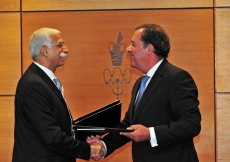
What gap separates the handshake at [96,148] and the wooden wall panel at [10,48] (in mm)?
1707

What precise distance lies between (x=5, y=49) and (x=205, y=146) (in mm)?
2402

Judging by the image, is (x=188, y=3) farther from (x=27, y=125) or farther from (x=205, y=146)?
(x=27, y=125)

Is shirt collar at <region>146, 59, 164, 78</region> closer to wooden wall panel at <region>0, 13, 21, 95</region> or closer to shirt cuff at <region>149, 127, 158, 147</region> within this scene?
shirt cuff at <region>149, 127, 158, 147</region>

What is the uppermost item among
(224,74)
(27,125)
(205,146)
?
(224,74)

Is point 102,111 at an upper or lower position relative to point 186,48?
lower

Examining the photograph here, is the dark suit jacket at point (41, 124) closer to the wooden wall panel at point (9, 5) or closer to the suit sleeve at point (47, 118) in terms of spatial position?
the suit sleeve at point (47, 118)

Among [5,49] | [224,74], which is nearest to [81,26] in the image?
[5,49]

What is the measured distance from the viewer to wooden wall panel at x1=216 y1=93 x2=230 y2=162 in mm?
4793

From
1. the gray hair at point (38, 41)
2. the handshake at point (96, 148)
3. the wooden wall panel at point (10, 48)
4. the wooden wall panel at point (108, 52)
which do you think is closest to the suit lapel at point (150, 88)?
Answer: the handshake at point (96, 148)

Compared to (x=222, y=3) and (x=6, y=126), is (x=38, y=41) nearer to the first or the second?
(x=6, y=126)

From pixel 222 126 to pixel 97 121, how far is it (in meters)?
1.90

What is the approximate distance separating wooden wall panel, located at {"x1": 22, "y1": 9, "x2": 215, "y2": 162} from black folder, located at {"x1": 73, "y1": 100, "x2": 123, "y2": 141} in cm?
136

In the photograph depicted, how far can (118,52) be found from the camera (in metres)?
4.94

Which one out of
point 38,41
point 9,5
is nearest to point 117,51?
point 9,5
